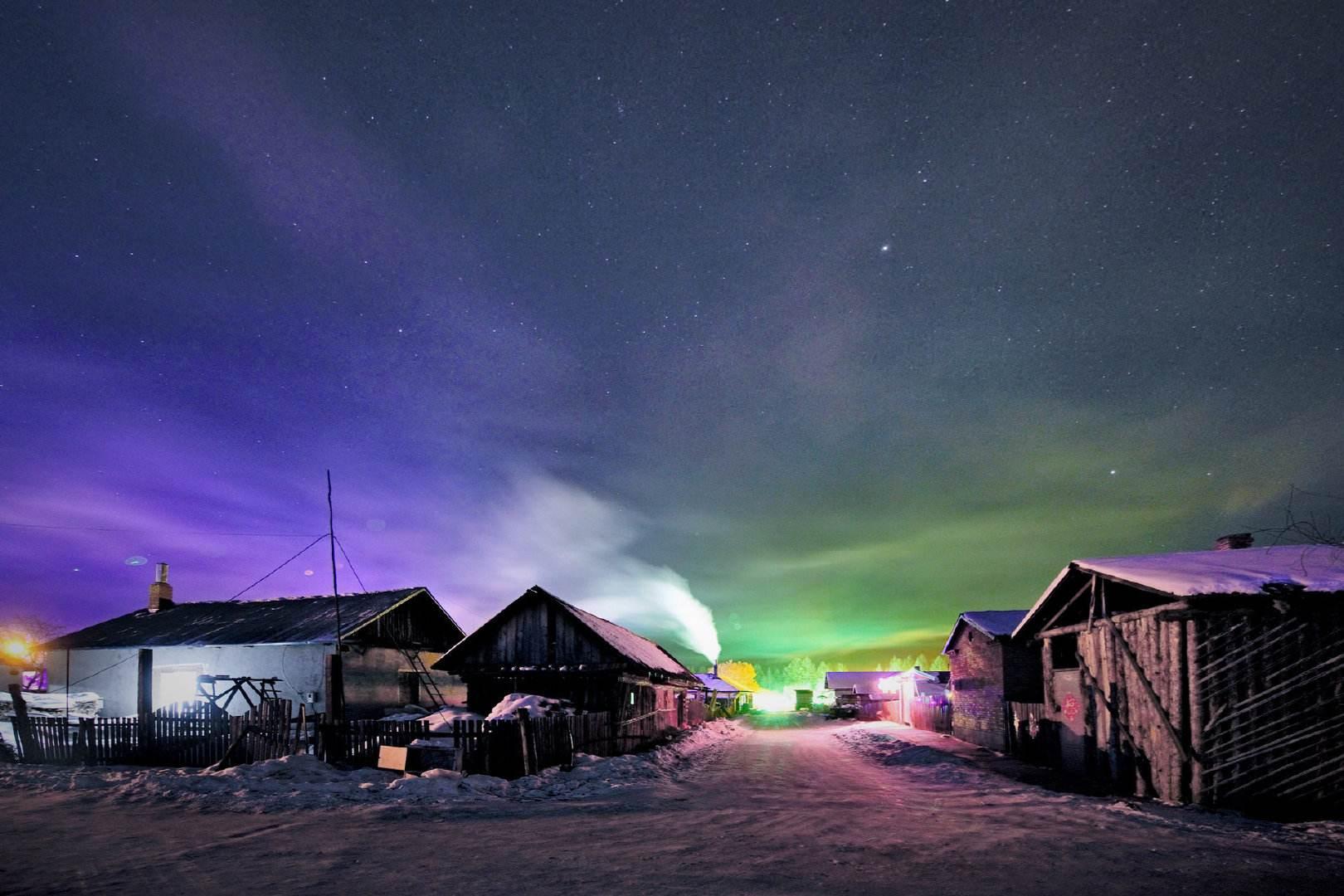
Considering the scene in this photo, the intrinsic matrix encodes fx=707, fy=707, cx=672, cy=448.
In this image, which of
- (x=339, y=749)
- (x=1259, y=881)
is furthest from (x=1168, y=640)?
(x=339, y=749)

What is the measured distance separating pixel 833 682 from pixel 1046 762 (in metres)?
101

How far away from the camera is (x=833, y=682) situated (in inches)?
4562

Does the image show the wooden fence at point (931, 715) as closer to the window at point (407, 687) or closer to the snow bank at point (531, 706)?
the snow bank at point (531, 706)

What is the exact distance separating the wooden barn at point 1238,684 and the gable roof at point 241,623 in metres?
25.5

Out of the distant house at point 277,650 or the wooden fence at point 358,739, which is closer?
the wooden fence at point 358,739

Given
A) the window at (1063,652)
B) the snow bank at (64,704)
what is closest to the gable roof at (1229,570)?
the window at (1063,652)

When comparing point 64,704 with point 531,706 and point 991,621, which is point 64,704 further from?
point 991,621

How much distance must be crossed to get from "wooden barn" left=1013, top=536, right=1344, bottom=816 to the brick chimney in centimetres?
4246

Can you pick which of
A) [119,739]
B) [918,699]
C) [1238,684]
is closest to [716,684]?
[918,699]

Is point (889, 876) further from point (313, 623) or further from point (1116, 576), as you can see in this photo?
point (313, 623)

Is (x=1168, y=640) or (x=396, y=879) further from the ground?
(x=1168, y=640)

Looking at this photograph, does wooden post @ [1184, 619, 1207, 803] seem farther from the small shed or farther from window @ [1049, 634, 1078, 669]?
the small shed

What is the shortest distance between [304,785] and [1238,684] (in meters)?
19.0

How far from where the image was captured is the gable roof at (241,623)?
1110 inches
